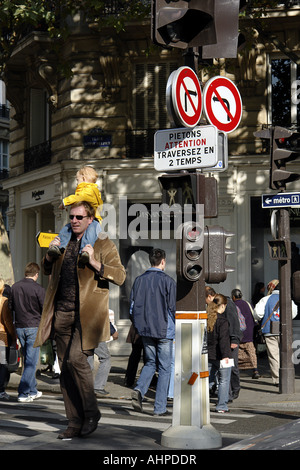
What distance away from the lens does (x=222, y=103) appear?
7.19m

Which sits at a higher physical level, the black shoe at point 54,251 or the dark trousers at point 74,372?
the black shoe at point 54,251

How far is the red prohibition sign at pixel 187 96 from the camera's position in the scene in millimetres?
6602

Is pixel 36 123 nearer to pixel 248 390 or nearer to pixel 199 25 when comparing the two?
pixel 248 390

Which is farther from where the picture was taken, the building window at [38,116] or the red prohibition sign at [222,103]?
the building window at [38,116]

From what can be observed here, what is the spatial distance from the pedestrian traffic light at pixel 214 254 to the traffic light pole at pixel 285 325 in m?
5.31

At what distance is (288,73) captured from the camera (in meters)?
19.4

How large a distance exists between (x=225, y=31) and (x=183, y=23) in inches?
14.9

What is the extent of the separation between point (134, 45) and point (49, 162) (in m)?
3.84

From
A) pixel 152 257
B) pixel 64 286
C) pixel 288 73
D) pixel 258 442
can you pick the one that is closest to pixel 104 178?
pixel 288 73

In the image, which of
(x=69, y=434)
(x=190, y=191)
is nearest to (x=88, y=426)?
(x=69, y=434)

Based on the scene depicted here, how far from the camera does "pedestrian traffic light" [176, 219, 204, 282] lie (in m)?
6.56

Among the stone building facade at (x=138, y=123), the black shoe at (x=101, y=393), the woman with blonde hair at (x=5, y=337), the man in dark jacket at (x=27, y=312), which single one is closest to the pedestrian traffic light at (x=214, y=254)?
the man in dark jacket at (x=27, y=312)

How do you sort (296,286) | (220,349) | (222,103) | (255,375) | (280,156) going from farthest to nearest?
(255,375), (280,156), (220,349), (296,286), (222,103)

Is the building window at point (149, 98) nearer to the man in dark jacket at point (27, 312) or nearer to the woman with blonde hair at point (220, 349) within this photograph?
the man in dark jacket at point (27, 312)
